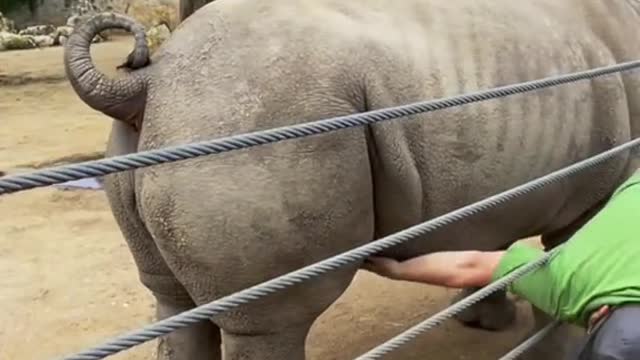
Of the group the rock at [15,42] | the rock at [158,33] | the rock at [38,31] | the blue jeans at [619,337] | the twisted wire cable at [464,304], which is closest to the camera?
the blue jeans at [619,337]

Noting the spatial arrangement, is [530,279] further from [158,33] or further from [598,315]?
[158,33]

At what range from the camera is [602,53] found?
261 cm

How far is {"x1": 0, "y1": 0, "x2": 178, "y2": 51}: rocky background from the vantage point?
35.4 feet

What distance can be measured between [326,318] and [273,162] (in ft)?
6.04

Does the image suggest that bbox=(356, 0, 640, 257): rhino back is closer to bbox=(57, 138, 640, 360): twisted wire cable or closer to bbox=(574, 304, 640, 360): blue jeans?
bbox=(57, 138, 640, 360): twisted wire cable

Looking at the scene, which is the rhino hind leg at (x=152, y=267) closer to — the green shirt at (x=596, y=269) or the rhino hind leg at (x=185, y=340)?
the rhino hind leg at (x=185, y=340)

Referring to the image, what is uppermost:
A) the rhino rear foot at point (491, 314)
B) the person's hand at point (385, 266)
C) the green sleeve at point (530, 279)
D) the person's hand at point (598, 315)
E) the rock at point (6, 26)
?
the person's hand at point (598, 315)

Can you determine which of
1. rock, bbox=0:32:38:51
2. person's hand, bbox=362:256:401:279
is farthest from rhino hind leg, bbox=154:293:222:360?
rock, bbox=0:32:38:51

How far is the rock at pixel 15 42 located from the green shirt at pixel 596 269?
38.1 feet

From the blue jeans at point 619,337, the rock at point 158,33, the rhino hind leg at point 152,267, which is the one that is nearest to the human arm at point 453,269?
the blue jeans at point 619,337

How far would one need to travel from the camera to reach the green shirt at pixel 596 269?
1.54 meters

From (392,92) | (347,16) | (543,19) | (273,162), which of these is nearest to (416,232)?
(273,162)

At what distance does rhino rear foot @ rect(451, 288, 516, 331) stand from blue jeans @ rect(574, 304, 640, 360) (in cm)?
196

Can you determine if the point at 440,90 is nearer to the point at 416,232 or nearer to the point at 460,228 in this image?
the point at 460,228
